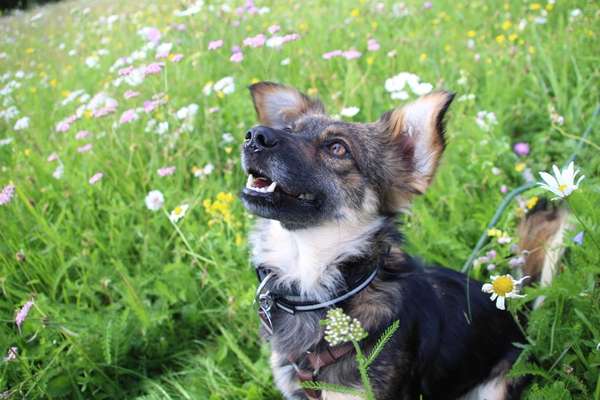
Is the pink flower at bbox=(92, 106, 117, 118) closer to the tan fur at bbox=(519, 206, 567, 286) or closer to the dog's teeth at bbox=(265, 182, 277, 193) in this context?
the dog's teeth at bbox=(265, 182, 277, 193)

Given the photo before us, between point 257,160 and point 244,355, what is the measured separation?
1115mm

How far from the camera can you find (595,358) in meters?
1.91

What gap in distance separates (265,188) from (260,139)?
22cm

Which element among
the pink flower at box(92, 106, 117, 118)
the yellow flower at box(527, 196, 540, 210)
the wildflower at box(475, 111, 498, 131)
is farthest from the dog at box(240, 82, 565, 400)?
the pink flower at box(92, 106, 117, 118)

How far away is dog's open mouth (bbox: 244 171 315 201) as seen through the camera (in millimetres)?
2146

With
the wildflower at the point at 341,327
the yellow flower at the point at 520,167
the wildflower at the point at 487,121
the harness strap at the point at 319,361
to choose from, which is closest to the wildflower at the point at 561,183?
the wildflower at the point at 341,327

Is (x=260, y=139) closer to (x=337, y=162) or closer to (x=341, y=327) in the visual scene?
(x=337, y=162)

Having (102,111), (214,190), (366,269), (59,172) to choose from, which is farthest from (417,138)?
(59,172)

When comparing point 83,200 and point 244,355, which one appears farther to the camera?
point 83,200

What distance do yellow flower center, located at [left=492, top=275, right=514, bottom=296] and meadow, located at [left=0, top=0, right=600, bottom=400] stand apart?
10.6 inches

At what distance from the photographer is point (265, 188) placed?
2.21 m

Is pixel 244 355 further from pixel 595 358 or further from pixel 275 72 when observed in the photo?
pixel 275 72

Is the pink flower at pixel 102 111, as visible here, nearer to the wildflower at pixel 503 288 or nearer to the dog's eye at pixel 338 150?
the dog's eye at pixel 338 150

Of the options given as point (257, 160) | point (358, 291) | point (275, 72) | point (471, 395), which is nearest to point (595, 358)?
point (471, 395)
